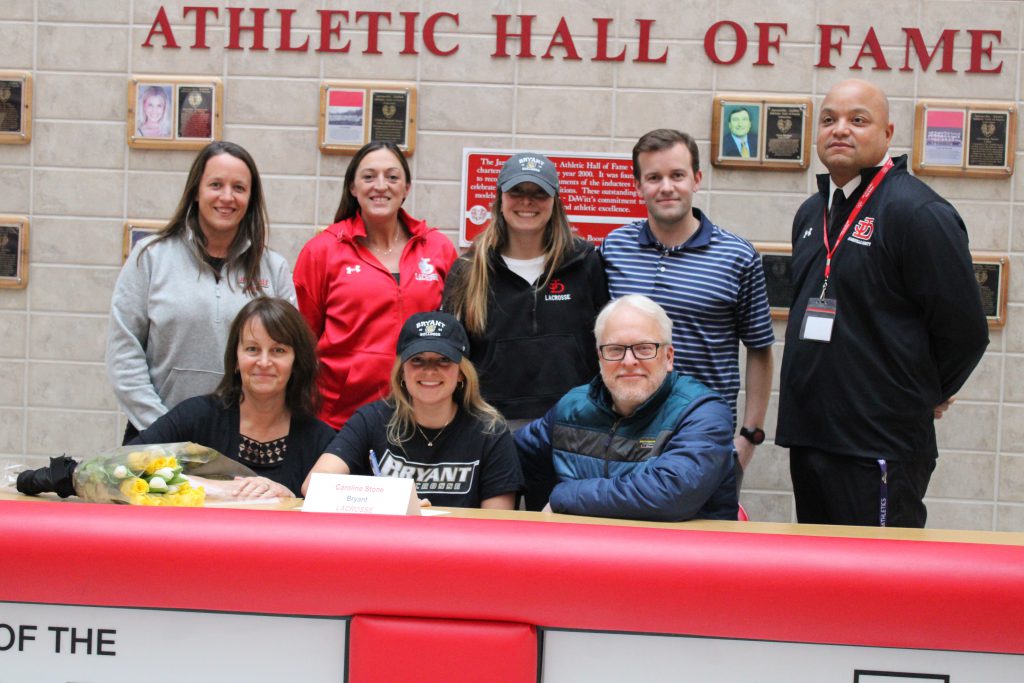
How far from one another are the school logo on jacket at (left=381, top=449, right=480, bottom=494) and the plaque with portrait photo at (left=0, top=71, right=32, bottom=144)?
8.45ft

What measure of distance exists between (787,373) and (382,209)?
130 centimetres

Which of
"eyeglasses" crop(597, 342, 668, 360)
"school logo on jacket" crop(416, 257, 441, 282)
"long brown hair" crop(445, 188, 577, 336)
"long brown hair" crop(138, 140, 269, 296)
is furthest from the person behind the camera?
"school logo on jacket" crop(416, 257, 441, 282)

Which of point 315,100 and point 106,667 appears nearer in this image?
point 106,667

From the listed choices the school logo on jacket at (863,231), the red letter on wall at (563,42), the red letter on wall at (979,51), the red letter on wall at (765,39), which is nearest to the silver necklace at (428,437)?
the school logo on jacket at (863,231)

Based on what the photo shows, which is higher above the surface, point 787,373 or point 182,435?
point 787,373

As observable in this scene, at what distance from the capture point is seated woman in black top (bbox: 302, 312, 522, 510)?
2527 mm

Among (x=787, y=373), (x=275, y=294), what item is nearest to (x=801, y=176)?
(x=787, y=373)

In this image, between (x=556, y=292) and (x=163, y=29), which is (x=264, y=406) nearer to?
(x=556, y=292)

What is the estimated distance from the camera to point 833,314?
269cm

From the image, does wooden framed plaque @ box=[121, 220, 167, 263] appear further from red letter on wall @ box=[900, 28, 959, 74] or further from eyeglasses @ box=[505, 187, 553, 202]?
red letter on wall @ box=[900, 28, 959, 74]

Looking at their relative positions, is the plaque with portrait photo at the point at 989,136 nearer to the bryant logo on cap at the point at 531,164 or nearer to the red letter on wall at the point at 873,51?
the red letter on wall at the point at 873,51

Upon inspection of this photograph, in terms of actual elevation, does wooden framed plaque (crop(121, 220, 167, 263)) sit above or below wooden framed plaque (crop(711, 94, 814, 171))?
below

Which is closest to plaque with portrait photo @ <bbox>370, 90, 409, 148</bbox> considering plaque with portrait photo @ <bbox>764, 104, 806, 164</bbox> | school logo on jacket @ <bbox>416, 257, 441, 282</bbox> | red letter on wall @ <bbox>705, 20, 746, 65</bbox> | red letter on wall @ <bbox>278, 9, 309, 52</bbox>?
red letter on wall @ <bbox>278, 9, 309, 52</bbox>

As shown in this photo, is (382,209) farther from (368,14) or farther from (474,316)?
(368,14)
